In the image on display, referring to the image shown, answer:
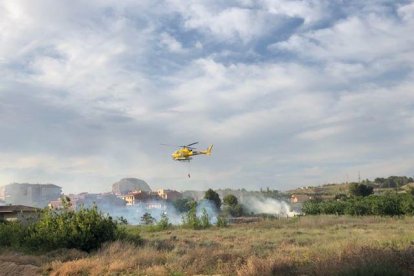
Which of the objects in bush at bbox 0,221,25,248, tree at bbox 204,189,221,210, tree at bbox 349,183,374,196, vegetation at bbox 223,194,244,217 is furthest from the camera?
tree at bbox 349,183,374,196

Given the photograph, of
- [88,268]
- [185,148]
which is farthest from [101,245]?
[185,148]

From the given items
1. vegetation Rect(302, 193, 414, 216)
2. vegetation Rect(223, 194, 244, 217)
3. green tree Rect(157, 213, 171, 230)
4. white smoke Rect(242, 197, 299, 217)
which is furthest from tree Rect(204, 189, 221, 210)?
green tree Rect(157, 213, 171, 230)

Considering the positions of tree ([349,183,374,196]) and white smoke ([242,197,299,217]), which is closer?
tree ([349,183,374,196])

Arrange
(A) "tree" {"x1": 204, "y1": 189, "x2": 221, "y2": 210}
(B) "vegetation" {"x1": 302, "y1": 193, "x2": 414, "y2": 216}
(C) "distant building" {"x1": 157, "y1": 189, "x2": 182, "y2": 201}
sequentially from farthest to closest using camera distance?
(C) "distant building" {"x1": 157, "y1": 189, "x2": 182, "y2": 201}
(A) "tree" {"x1": 204, "y1": 189, "x2": 221, "y2": 210}
(B) "vegetation" {"x1": 302, "y1": 193, "x2": 414, "y2": 216}

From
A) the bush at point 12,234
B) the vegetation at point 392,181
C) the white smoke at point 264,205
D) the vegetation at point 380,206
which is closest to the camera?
the bush at point 12,234

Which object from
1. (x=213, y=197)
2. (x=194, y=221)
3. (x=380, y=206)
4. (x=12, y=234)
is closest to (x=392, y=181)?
(x=213, y=197)

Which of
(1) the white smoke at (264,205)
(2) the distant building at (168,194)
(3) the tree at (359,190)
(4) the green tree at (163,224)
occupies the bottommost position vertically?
(4) the green tree at (163,224)

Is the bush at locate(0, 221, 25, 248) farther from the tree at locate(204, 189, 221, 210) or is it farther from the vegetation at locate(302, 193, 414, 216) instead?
the tree at locate(204, 189, 221, 210)

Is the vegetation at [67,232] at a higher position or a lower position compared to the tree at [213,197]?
lower

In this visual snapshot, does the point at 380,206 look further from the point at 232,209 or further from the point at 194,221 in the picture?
the point at 232,209

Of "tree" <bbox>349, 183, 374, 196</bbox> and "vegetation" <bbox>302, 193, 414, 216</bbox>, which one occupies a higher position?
"tree" <bbox>349, 183, 374, 196</bbox>

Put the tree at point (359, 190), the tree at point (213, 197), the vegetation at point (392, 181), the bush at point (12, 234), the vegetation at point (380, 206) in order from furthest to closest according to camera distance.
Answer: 1. the vegetation at point (392, 181)
2. the tree at point (359, 190)
3. the tree at point (213, 197)
4. the vegetation at point (380, 206)
5. the bush at point (12, 234)

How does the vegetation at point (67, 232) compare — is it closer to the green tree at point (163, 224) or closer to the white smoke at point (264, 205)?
the green tree at point (163, 224)

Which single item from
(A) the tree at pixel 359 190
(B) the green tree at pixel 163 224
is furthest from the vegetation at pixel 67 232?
(A) the tree at pixel 359 190
